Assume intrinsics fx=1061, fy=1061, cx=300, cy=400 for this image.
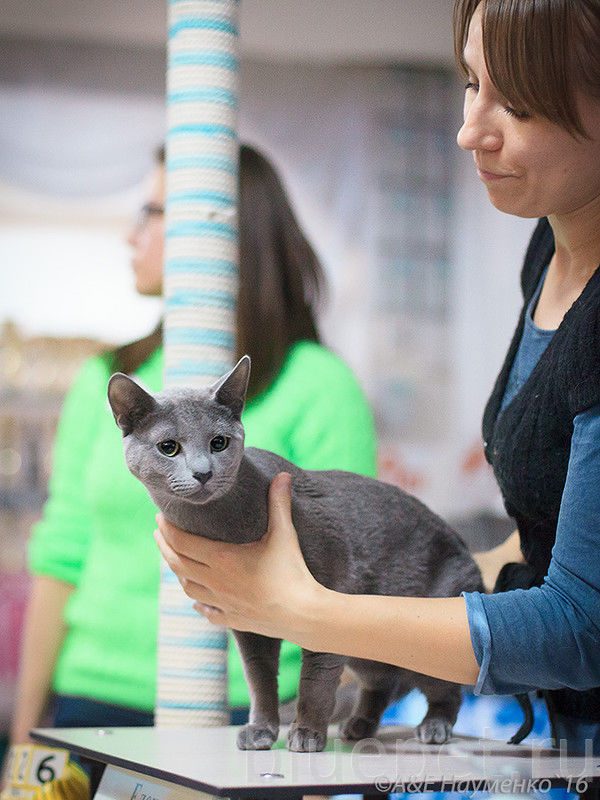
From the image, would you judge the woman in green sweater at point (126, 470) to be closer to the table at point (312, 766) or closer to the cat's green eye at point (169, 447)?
the table at point (312, 766)

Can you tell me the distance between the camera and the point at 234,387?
92 centimetres

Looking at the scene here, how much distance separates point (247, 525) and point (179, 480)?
0.09 meters

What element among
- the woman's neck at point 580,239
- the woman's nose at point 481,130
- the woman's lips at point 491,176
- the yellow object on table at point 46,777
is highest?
the woman's nose at point 481,130

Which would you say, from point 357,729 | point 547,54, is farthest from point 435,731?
point 547,54

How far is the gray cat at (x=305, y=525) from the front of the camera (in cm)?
89

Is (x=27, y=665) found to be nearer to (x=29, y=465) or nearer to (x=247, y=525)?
(x=247, y=525)

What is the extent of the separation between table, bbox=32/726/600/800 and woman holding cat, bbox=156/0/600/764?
79mm

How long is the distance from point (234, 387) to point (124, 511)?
0.67 meters

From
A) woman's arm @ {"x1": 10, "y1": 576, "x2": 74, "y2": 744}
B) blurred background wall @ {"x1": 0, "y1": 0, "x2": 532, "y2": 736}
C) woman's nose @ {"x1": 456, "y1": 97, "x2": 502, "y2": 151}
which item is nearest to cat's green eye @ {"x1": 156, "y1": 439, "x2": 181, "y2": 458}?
woman's nose @ {"x1": 456, "y1": 97, "x2": 502, "y2": 151}

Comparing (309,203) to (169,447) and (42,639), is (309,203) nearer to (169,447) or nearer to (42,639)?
(42,639)

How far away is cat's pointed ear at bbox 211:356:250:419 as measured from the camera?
91cm

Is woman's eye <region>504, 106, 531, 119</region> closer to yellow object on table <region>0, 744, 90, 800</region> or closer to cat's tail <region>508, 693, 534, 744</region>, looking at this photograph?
cat's tail <region>508, 693, 534, 744</region>

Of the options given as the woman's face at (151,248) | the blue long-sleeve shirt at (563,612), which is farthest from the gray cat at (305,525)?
the woman's face at (151,248)

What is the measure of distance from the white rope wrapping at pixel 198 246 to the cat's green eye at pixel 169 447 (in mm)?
327
